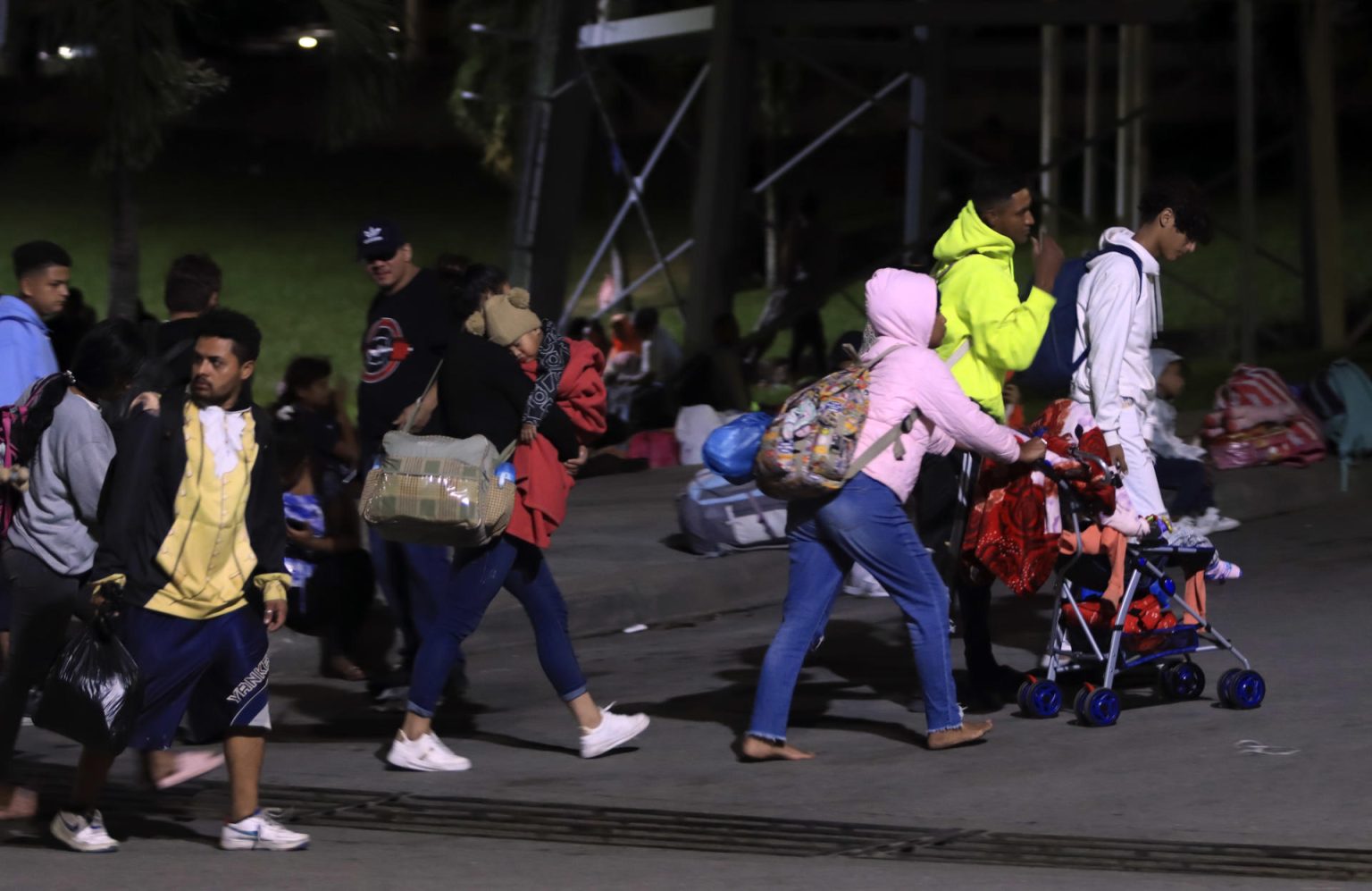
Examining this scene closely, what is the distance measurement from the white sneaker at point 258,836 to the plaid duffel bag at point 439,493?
1355 millimetres

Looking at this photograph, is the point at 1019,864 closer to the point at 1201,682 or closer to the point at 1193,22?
the point at 1201,682

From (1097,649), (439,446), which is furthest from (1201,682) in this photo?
(439,446)

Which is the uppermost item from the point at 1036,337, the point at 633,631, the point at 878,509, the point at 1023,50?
the point at 1023,50

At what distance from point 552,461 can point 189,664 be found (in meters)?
1.83

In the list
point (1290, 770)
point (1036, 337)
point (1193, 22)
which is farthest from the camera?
point (1193, 22)

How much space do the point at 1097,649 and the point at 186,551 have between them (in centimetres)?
348

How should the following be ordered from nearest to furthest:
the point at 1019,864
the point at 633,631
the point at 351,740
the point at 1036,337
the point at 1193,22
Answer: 1. the point at 1019,864
2. the point at 1036,337
3. the point at 351,740
4. the point at 633,631
5. the point at 1193,22

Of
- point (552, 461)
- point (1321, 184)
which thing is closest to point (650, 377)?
point (1321, 184)

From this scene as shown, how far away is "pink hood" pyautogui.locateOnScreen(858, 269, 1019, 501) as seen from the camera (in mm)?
7480

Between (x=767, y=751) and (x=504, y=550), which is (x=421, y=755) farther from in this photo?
(x=767, y=751)

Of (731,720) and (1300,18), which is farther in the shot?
(1300,18)

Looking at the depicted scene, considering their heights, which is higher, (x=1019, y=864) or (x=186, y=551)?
(x=186, y=551)

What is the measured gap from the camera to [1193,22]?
23031 mm

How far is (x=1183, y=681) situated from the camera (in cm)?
830
